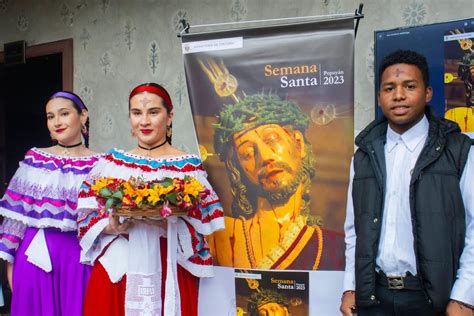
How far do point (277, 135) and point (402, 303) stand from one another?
98 centimetres

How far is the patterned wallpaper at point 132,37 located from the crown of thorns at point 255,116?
63 centimetres

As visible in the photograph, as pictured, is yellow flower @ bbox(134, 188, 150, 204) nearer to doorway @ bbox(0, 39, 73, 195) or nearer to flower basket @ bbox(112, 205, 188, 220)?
flower basket @ bbox(112, 205, 188, 220)

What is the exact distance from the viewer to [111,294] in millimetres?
2322

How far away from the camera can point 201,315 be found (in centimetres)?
259

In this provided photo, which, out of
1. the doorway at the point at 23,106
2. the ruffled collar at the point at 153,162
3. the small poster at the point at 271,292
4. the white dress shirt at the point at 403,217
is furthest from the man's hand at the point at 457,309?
A: the doorway at the point at 23,106

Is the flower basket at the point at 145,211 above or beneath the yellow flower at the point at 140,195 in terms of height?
beneath

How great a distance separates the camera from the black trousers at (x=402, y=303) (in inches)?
75.3

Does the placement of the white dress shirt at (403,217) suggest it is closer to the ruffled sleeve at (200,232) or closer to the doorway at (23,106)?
the ruffled sleeve at (200,232)

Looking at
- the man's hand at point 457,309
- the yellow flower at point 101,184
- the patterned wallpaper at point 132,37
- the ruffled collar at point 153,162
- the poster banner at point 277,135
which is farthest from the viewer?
the patterned wallpaper at point 132,37

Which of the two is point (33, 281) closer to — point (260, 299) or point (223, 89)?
point (260, 299)

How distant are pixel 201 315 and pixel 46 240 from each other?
821 millimetres

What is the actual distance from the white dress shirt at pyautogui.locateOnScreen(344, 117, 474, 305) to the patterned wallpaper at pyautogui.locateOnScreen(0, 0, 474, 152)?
94 cm

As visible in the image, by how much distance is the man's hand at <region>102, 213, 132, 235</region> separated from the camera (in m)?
2.24

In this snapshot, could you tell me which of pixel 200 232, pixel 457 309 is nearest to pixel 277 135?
pixel 200 232
